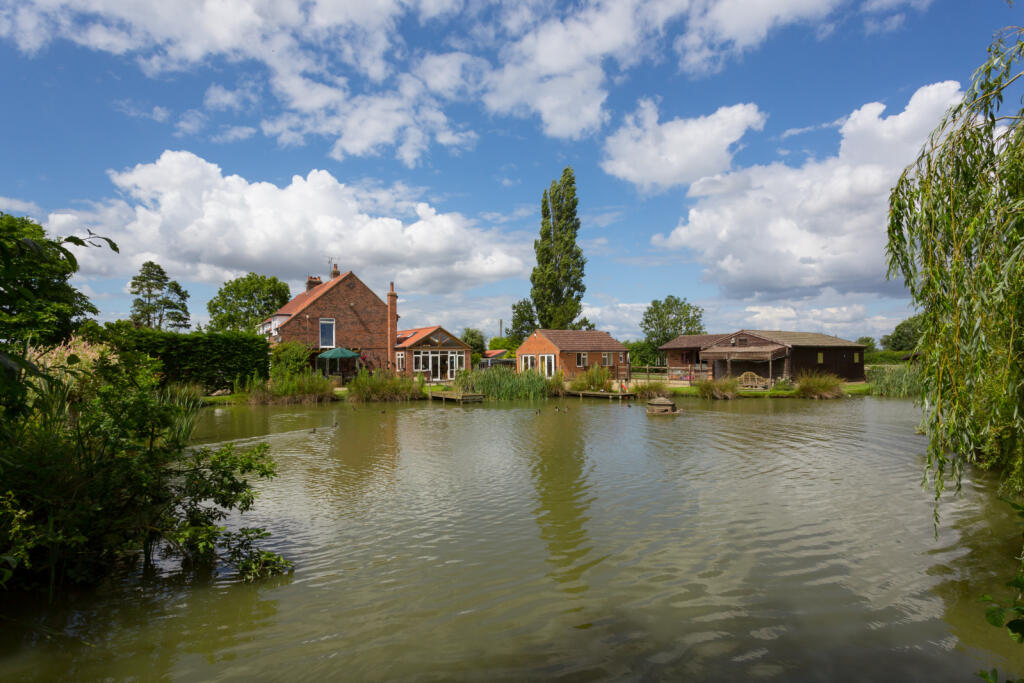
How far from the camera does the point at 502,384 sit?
92.0 feet

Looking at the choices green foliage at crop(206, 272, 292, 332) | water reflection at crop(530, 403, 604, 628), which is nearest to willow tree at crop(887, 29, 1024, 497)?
water reflection at crop(530, 403, 604, 628)

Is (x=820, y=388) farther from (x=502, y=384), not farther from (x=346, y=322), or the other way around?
(x=346, y=322)

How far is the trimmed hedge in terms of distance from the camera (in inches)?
944

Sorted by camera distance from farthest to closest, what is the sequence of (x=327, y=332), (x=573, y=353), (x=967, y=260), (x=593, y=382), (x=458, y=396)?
(x=573, y=353) → (x=327, y=332) → (x=593, y=382) → (x=458, y=396) → (x=967, y=260)

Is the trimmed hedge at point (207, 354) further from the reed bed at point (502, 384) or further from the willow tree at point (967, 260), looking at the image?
the willow tree at point (967, 260)

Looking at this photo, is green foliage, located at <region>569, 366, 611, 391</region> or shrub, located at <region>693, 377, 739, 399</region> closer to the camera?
shrub, located at <region>693, 377, 739, 399</region>

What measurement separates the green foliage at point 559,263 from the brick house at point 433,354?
8.46 meters

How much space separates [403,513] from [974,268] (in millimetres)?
7254

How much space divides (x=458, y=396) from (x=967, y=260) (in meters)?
22.1

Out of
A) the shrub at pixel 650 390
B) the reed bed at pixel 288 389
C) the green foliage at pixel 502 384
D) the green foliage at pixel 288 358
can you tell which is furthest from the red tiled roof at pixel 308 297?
the shrub at pixel 650 390

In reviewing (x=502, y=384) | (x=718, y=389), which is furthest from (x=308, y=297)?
(x=718, y=389)

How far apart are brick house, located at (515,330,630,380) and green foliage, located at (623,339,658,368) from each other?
13.0 m

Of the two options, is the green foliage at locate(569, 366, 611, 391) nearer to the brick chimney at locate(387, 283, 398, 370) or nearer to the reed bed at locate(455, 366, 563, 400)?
the reed bed at locate(455, 366, 563, 400)

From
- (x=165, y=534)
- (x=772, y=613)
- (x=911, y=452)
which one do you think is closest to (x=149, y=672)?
(x=165, y=534)
